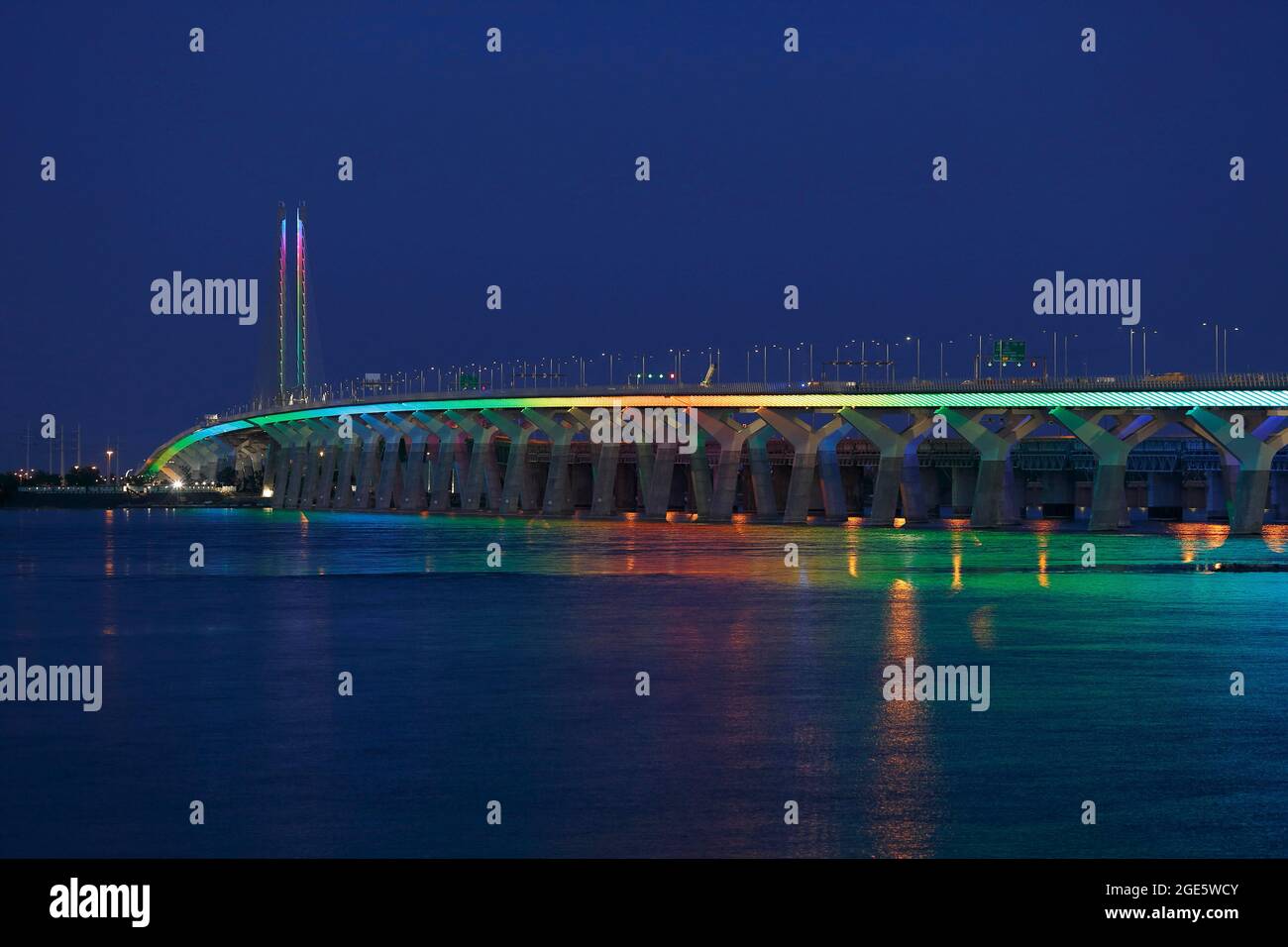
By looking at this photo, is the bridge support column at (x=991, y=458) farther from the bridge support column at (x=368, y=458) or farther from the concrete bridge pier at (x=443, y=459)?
the bridge support column at (x=368, y=458)

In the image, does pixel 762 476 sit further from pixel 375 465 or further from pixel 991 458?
pixel 375 465

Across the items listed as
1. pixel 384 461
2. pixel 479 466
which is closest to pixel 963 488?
pixel 479 466

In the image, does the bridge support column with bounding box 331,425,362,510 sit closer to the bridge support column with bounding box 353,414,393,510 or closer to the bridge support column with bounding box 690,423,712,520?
the bridge support column with bounding box 353,414,393,510

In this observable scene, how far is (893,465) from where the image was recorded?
11062 cm

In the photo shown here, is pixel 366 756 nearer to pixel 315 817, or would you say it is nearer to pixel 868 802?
pixel 315 817

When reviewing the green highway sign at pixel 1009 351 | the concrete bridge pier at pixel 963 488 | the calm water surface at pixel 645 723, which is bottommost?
the calm water surface at pixel 645 723

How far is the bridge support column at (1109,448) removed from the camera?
93.8 metres

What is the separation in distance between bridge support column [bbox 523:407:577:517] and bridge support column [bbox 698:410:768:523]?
1843 cm

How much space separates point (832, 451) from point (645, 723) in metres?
98.3

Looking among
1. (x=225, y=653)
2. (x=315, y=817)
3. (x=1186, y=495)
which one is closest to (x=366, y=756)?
(x=315, y=817)

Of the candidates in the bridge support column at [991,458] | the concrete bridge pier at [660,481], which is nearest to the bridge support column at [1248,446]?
the bridge support column at [991,458]

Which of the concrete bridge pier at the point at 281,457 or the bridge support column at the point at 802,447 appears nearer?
the bridge support column at the point at 802,447

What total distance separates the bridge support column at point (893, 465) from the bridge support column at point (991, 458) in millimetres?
3265
